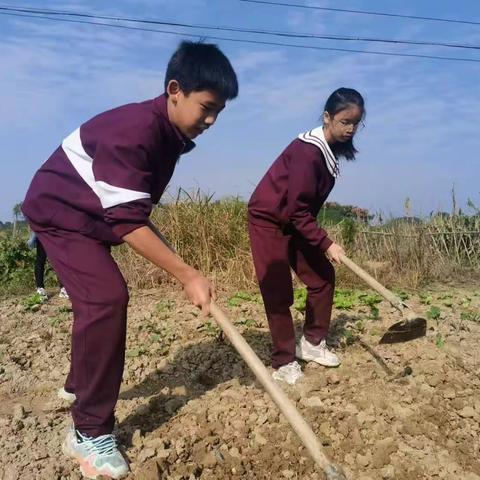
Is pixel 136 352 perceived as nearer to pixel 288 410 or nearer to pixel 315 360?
pixel 315 360

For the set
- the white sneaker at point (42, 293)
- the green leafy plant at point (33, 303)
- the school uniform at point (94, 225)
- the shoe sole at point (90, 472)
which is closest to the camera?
the school uniform at point (94, 225)

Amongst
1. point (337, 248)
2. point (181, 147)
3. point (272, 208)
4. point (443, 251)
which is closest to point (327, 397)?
point (337, 248)

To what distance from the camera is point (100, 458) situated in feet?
7.67

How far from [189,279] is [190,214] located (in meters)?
4.87

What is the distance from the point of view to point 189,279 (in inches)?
82.5

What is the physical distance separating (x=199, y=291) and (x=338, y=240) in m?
5.93

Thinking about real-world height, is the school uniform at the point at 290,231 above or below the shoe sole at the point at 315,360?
above

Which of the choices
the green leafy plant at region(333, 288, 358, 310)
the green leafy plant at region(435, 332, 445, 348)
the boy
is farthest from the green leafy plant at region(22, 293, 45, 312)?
the green leafy plant at region(435, 332, 445, 348)

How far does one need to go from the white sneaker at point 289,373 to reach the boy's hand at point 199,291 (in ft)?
4.47

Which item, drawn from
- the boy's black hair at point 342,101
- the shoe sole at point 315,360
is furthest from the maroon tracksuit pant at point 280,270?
the boy's black hair at point 342,101

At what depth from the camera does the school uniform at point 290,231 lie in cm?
311

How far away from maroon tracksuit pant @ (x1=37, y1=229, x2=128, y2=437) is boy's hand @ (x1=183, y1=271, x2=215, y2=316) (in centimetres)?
37

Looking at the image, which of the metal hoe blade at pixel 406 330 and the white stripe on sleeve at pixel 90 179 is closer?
the white stripe on sleeve at pixel 90 179

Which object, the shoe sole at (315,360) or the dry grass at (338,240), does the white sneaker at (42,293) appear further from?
the shoe sole at (315,360)
